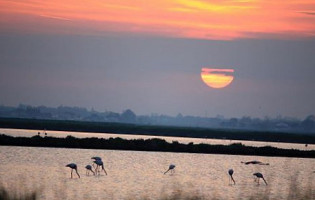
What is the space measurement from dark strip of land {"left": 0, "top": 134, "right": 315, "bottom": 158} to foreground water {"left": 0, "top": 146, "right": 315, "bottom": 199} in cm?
779

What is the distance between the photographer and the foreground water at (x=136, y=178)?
24938 mm

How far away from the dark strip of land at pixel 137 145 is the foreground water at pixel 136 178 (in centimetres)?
779

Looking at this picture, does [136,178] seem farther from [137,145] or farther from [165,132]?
[165,132]

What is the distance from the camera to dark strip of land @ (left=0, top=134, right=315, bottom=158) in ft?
184

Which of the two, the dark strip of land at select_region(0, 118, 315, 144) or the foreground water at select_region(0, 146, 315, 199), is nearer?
the foreground water at select_region(0, 146, 315, 199)

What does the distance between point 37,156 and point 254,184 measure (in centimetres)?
1618

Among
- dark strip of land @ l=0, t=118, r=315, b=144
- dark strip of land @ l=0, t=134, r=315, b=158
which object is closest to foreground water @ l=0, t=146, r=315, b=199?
dark strip of land @ l=0, t=134, r=315, b=158

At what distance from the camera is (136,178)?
32.0 m

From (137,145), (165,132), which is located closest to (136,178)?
(137,145)

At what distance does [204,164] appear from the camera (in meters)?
44.8

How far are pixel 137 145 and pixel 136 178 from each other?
25181mm

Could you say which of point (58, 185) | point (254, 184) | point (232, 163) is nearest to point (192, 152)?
point (232, 163)

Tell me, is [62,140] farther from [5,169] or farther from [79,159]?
[5,169]

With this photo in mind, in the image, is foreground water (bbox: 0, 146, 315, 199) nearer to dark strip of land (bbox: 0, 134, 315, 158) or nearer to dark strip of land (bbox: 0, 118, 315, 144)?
dark strip of land (bbox: 0, 134, 315, 158)
